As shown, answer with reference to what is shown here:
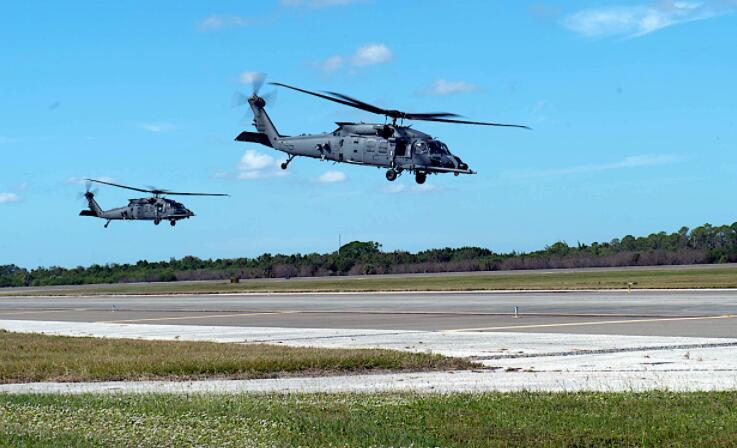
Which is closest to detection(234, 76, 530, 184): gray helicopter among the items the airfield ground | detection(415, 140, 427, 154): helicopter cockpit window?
detection(415, 140, 427, 154): helicopter cockpit window

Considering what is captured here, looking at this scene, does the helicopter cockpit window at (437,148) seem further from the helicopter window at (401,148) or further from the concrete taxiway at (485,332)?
the concrete taxiway at (485,332)

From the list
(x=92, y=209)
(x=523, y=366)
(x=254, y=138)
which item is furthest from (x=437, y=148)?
(x=92, y=209)

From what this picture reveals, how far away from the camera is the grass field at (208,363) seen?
19.1m

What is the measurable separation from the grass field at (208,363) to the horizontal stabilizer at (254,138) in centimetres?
4064

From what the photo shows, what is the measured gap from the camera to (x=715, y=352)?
20.0m

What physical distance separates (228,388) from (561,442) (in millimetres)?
6979

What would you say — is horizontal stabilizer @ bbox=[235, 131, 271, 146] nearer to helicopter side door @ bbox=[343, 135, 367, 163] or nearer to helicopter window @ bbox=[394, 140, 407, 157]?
helicopter side door @ bbox=[343, 135, 367, 163]

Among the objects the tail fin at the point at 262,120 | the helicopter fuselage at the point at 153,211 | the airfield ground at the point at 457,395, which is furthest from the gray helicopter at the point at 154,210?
the airfield ground at the point at 457,395

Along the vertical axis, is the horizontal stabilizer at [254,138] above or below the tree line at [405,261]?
above

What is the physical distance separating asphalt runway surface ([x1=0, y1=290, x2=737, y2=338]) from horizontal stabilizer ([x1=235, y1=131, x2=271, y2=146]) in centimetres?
1287

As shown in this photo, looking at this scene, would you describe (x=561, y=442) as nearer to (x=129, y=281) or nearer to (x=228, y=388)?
(x=228, y=388)

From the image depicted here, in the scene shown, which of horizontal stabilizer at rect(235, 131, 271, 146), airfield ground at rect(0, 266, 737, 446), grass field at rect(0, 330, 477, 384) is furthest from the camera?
horizontal stabilizer at rect(235, 131, 271, 146)

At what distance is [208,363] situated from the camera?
1988cm

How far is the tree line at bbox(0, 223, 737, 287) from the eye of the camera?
94625mm
